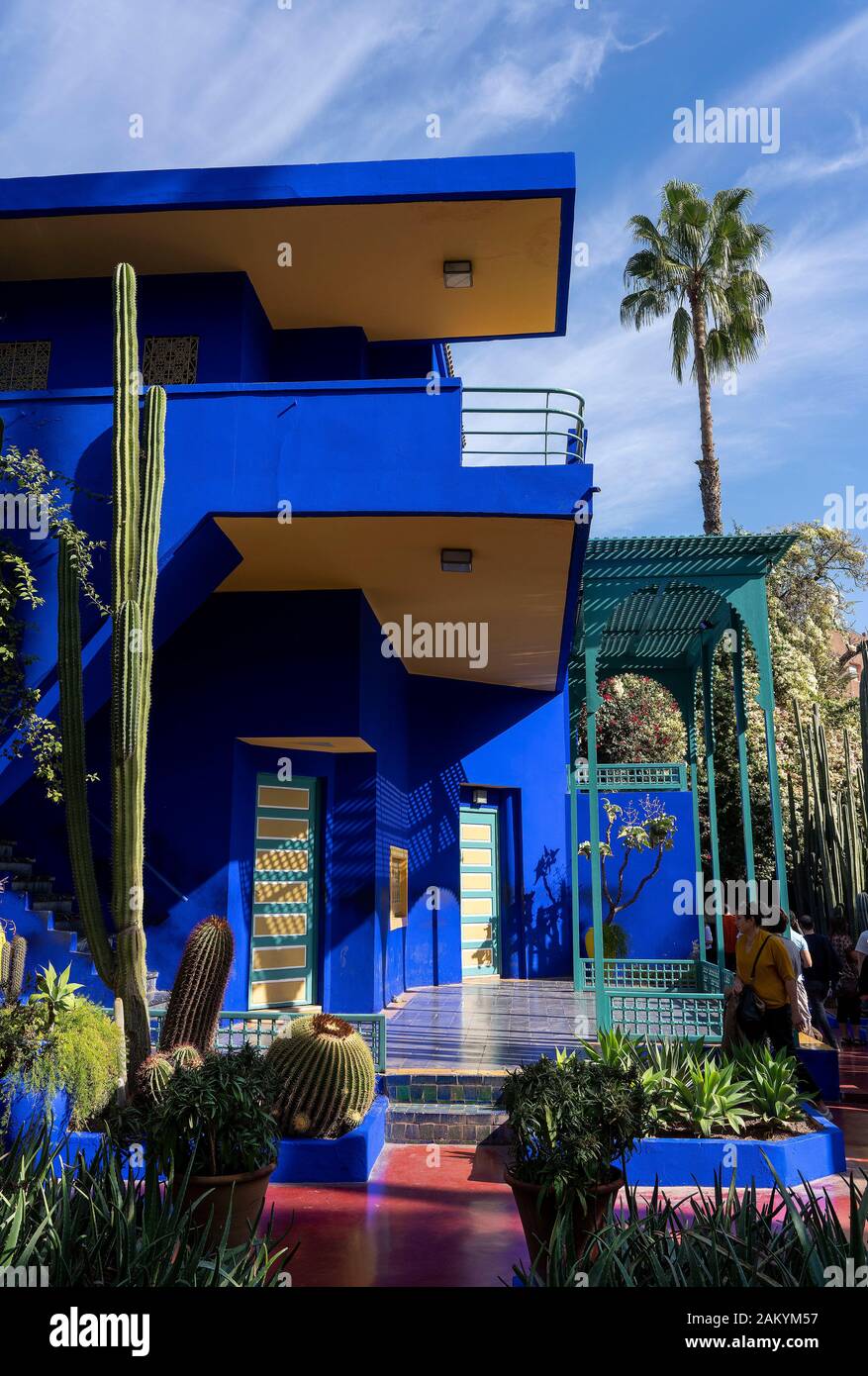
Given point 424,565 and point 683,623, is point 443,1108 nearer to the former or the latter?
point 424,565

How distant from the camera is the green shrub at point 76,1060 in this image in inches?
231

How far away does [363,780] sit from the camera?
11.1 metres

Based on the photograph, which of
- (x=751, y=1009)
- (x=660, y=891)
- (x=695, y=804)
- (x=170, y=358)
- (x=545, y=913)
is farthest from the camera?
(x=660, y=891)

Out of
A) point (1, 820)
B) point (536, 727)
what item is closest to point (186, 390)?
point (1, 820)

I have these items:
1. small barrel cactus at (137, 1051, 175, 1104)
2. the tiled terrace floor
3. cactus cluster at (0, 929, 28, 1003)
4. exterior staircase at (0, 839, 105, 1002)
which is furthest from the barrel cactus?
exterior staircase at (0, 839, 105, 1002)

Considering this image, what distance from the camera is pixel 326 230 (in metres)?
9.55

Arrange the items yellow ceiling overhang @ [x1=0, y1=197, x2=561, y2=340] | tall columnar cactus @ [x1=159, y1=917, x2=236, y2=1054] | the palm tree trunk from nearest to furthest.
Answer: tall columnar cactus @ [x1=159, y1=917, x2=236, y2=1054], yellow ceiling overhang @ [x1=0, y1=197, x2=561, y2=340], the palm tree trunk

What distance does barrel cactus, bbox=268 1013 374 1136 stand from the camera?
666 cm

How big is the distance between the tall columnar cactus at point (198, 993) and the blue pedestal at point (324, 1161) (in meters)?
0.90

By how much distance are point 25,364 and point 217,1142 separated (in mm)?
8434

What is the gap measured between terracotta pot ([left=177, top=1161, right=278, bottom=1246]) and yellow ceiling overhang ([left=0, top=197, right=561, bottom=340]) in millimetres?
7967

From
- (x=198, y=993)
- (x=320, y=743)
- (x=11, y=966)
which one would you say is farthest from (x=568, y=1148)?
(x=320, y=743)

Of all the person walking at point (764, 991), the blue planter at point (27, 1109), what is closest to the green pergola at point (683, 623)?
the person walking at point (764, 991)

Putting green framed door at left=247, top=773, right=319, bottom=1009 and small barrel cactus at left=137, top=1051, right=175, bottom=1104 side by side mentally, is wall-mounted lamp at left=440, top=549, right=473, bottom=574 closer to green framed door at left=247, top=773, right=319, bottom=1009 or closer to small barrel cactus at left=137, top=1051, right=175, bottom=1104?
green framed door at left=247, top=773, right=319, bottom=1009
